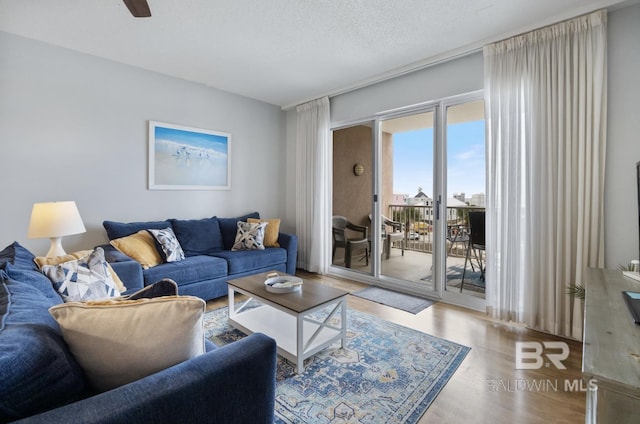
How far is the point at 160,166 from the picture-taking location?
3662 millimetres

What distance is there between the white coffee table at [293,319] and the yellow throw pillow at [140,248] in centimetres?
101

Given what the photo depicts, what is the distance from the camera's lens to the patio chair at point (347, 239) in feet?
14.7

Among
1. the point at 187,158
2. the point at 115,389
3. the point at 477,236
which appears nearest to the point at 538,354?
the point at 477,236

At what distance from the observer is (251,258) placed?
11.6ft

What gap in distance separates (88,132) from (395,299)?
3.74 m

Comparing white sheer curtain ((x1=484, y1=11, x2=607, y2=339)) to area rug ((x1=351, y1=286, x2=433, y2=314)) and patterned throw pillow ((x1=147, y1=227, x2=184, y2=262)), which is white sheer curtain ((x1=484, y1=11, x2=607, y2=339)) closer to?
area rug ((x1=351, y1=286, x2=433, y2=314))

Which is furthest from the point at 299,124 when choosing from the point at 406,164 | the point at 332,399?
the point at 332,399

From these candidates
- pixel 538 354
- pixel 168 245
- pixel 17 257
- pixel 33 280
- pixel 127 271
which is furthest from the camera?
pixel 168 245

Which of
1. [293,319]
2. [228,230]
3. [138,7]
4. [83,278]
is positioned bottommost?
[293,319]

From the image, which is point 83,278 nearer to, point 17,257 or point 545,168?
point 17,257

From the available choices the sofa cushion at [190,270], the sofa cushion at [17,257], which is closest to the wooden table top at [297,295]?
the sofa cushion at [190,270]

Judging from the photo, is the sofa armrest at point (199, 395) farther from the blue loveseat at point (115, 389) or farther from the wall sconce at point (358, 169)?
the wall sconce at point (358, 169)

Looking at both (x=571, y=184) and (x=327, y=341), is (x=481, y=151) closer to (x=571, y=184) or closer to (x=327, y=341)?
(x=571, y=184)

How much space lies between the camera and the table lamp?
2430mm
